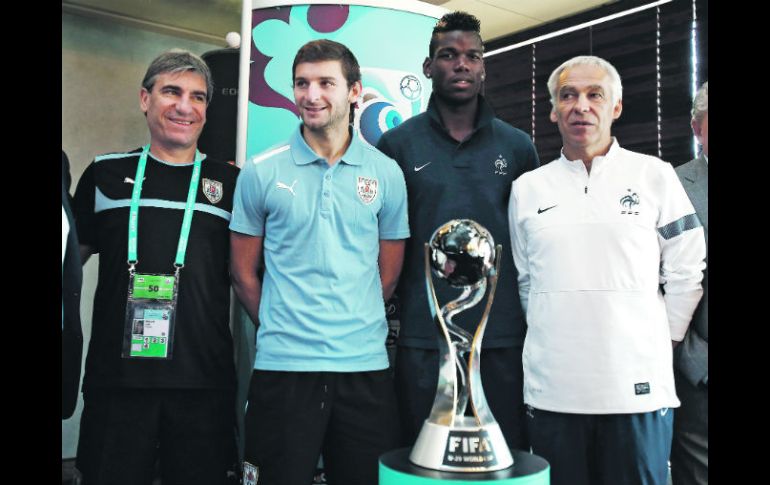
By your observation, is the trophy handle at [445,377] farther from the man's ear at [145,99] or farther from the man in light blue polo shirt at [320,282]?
the man's ear at [145,99]

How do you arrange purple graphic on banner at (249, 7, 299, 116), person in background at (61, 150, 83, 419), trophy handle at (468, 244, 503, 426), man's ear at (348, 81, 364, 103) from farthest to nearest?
purple graphic on banner at (249, 7, 299, 116)
man's ear at (348, 81, 364, 103)
person in background at (61, 150, 83, 419)
trophy handle at (468, 244, 503, 426)

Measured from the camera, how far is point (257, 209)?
6.48ft

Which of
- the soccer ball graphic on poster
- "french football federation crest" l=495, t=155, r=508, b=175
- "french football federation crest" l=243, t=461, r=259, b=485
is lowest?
"french football federation crest" l=243, t=461, r=259, b=485

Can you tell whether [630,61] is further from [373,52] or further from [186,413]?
[186,413]

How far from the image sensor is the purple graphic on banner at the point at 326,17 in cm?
253

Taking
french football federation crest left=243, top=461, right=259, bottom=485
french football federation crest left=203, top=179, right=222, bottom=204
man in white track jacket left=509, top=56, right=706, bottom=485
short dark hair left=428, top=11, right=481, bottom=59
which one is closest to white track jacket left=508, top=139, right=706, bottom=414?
man in white track jacket left=509, top=56, right=706, bottom=485

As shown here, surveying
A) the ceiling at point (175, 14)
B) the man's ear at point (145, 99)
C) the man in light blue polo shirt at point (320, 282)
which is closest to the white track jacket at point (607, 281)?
the man in light blue polo shirt at point (320, 282)

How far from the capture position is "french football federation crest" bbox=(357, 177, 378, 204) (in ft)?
6.50

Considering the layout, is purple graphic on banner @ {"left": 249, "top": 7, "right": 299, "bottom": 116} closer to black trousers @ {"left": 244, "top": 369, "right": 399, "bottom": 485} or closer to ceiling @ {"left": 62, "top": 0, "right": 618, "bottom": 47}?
ceiling @ {"left": 62, "top": 0, "right": 618, "bottom": 47}

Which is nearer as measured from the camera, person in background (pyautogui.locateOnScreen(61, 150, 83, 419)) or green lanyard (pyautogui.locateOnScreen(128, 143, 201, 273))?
person in background (pyautogui.locateOnScreen(61, 150, 83, 419))

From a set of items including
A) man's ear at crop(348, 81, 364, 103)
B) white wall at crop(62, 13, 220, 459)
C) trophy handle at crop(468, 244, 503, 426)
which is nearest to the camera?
trophy handle at crop(468, 244, 503, 426)

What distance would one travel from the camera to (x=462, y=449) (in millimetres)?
1247

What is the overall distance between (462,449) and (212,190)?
4.12 ft

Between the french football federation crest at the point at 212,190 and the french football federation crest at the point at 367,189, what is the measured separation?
0.48 meters
